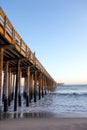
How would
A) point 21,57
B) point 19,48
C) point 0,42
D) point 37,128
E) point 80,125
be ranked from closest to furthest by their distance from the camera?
point 37,128 < point 80,125 < point 0,42 < point 19,48 < point 21,57

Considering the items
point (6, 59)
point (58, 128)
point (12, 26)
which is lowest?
point (58, 128)

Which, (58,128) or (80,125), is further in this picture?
(80,125)

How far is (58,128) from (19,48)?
23.6ft

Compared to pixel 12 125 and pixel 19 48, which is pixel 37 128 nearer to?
pixel 12 125

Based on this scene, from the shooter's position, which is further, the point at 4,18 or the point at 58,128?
the point at 4,18

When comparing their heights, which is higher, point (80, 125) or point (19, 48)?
point (19, 48)

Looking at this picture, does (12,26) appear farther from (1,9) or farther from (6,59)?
(6,59)

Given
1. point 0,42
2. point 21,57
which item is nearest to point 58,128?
point 0,42

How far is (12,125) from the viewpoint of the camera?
1036 centimetres

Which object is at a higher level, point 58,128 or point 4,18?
point 4,18

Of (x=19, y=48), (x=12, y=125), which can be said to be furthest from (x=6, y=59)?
(x=12, y=125)

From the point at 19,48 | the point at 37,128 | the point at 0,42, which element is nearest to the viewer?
the point at 37,128

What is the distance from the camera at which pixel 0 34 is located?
1133 cm

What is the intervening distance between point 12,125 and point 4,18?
482 cm
